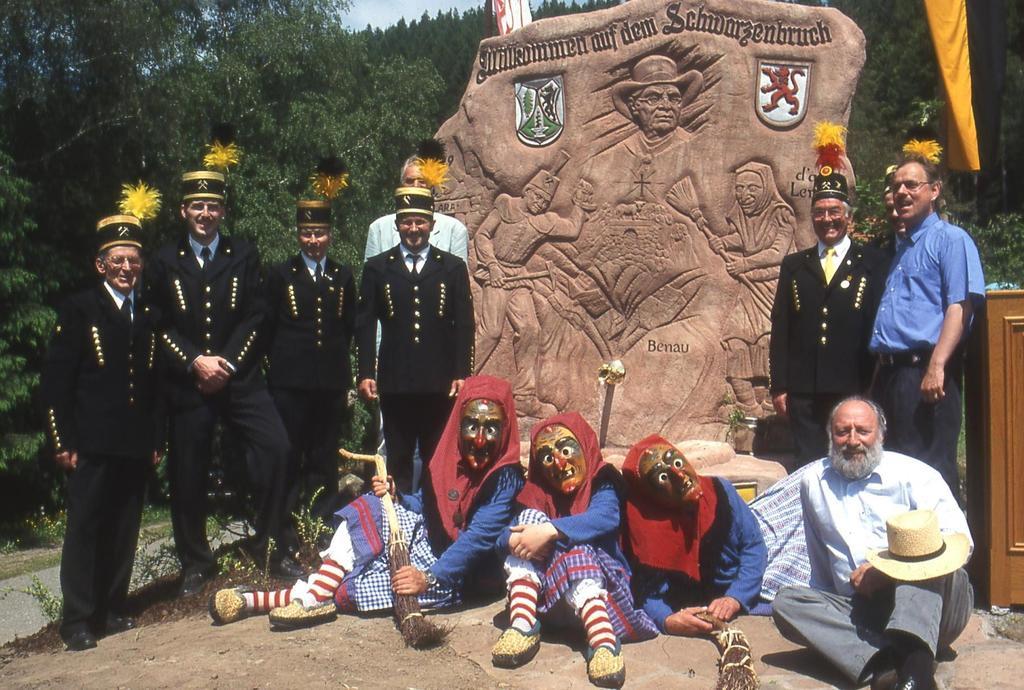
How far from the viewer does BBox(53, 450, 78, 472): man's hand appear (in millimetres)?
4262

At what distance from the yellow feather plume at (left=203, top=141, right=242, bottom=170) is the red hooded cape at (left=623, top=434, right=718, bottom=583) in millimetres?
2270

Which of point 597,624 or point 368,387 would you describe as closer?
point 597,624

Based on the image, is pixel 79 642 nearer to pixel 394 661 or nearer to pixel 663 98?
pixel 394 661

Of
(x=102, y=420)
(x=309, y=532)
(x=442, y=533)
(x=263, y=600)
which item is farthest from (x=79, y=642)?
(x=442, y=533)

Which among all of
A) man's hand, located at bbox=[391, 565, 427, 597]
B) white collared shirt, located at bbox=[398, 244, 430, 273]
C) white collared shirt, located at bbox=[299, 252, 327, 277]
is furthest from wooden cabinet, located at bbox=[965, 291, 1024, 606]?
white collared shirt, located at bbox=[299, 252, 327, 277]

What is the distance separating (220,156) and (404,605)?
7.11 feet

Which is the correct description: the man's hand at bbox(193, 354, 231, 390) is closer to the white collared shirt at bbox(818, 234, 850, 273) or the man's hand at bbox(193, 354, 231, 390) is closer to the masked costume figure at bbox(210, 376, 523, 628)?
the masked costume figure at bbox(210, 376, 523, 628)

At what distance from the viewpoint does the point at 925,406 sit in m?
4.24

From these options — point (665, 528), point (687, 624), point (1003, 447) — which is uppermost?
point (1003, 447)

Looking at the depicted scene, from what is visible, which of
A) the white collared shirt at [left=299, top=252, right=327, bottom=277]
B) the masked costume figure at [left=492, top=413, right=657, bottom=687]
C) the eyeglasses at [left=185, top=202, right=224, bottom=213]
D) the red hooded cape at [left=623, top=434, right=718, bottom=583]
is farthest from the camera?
the white collared shirt at [left=299, top=252, right=327, bottom=277]

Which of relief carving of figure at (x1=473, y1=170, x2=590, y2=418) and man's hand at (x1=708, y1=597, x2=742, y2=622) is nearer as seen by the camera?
man's hand at (x1=708, y1=597, x2=742, y2=622)

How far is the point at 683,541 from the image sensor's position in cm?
407

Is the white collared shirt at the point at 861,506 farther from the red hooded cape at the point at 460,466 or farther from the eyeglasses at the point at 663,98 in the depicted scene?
the eyeglasses at the point at 663,98

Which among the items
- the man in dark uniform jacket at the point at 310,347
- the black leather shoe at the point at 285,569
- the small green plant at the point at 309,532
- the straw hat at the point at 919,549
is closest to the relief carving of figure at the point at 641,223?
the man in dark uniform jacket at the point at 310,347
